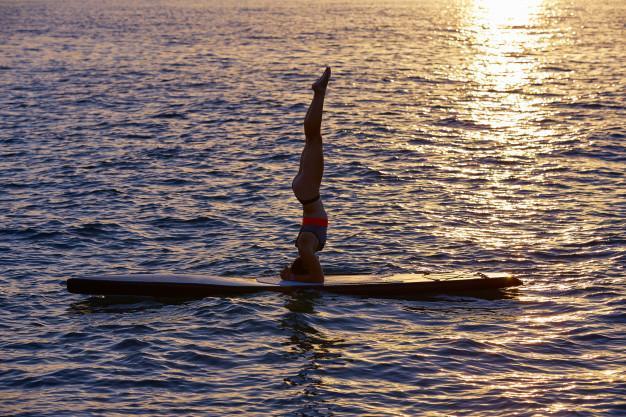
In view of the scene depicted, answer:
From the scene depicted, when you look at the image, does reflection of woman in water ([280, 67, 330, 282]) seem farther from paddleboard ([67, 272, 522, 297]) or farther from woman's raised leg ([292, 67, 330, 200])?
paddleboard ([67, 272, 522, 297])

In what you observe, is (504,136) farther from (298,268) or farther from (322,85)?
(322,85)

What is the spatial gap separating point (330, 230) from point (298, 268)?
4.48 metres

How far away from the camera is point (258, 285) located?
55.9 ft

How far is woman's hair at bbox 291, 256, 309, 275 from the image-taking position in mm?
16859

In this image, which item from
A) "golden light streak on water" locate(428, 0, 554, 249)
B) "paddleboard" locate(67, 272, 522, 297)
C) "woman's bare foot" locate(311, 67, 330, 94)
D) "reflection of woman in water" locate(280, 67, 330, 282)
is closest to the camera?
"woman's bare foot" locate(311, 67, 330, 94)

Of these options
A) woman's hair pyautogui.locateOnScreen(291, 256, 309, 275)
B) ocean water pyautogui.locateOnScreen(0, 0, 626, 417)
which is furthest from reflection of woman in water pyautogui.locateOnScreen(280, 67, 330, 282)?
ocean water pyautogui.locateOnScreen(0, 0, 626, 417)

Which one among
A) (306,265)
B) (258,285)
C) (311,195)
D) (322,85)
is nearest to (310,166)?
(311,195)

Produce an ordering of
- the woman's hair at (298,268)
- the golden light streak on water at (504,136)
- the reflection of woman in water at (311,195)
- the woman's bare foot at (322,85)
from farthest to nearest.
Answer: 1. the golden light streak on water at (504,136)
2. the woman's hair at (298,268)
3. the reflection of woman in water at (311,195)
4. the woman's bare foot at (322,85)

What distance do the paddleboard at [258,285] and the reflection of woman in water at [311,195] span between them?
41 centimetres

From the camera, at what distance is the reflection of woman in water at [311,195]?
16.1 metres

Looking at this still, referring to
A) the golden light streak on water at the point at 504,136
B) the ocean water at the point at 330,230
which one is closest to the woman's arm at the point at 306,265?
the ocean water at the point at 330,230

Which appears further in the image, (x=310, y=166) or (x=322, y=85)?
(x=310, y=166)

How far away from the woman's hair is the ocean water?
1.35ft

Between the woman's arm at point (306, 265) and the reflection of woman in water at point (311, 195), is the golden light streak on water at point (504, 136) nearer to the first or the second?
the woman's arm at point (306, 265)
